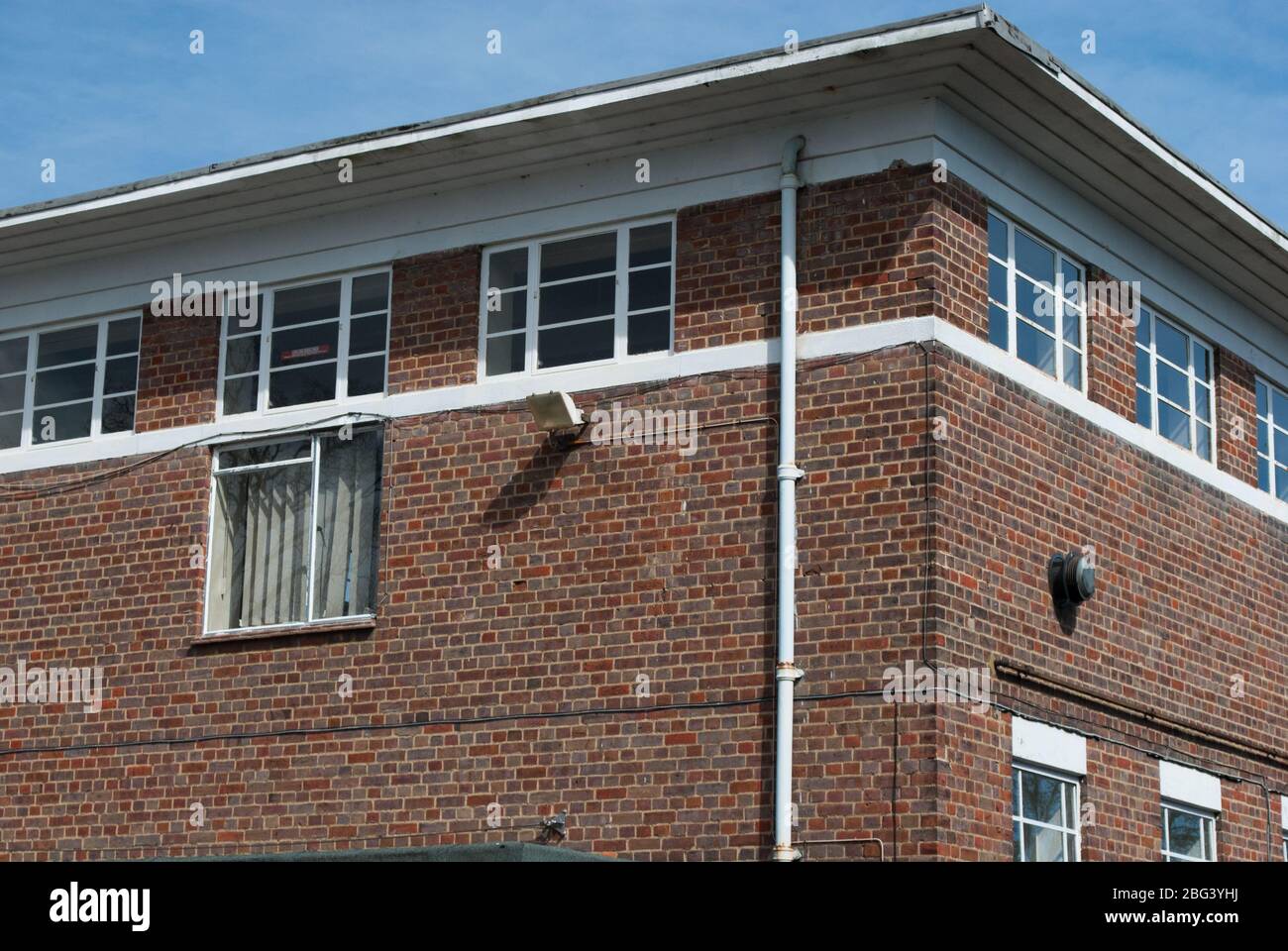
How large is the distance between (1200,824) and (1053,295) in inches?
179

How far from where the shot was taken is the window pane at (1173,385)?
18453 mm

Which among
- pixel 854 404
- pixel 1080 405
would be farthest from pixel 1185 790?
pixel 854 404

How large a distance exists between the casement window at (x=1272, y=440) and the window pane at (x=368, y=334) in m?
8.10

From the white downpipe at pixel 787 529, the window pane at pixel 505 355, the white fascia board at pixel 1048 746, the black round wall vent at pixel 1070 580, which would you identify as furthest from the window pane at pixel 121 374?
the white fascia board at pixel 1048 746

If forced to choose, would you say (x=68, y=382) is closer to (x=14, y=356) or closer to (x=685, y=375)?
(x=14, y=356)

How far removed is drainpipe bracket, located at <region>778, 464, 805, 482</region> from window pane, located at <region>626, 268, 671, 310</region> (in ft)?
6.17

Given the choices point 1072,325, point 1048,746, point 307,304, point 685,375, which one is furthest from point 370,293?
point 1048,746

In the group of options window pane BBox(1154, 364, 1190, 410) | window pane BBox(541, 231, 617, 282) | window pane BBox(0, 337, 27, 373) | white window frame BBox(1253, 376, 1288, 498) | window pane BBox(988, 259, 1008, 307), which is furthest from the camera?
white window frame BBox(1253, 376, 1288, 498)

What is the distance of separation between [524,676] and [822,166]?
4488 mm

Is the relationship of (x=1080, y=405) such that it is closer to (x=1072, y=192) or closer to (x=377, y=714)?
(x=1072, y=192)

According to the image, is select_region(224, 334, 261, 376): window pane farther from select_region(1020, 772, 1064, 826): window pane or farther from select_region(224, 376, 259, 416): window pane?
select_region(1020, 772, 1064, 826): window pane

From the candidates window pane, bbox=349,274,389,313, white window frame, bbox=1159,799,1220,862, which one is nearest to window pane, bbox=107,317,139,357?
window pane, bbox=349,274,389,313

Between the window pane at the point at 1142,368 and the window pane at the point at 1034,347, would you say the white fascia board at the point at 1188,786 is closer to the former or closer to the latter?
the window pane at the point at 1142,368

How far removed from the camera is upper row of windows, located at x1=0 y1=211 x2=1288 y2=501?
16875 mm
